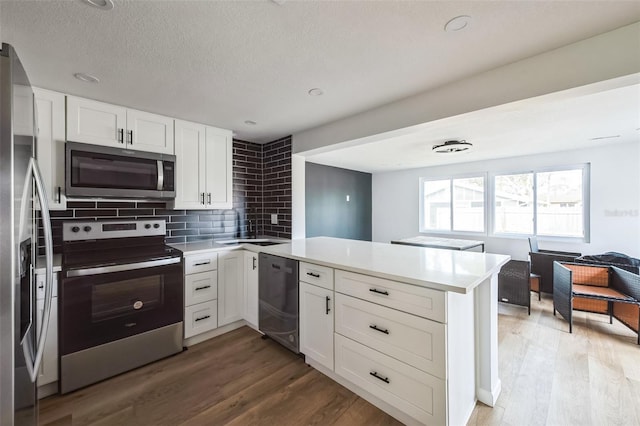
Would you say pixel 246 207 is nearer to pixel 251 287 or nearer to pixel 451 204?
pixel 251 287

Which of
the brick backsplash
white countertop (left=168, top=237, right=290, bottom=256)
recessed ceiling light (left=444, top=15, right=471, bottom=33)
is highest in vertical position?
recessed ceiling light (left=444, top=15, right=471, bottom=33)

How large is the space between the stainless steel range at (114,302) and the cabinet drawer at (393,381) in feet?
4.91

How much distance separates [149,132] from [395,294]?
8.35 ft

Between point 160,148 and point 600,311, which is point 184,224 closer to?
point 160,148

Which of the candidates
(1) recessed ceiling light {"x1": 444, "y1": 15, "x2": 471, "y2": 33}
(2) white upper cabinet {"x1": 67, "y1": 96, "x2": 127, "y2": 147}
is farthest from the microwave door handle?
(1) recessed ceiling light {"x1": 444, "y1": 15, "x2": 471, "y2": 33}

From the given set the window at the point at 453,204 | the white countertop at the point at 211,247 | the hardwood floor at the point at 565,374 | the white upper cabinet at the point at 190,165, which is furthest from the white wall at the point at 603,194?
the white upper cabinet at the point at 190,165

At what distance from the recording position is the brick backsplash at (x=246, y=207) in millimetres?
2828

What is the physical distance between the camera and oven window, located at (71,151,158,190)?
6.84ft

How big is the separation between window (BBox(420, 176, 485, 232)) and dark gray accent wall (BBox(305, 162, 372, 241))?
1.37m

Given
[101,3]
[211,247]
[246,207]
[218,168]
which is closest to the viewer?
[101,3]

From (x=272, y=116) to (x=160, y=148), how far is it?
1113 mm

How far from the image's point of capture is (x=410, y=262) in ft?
6.01

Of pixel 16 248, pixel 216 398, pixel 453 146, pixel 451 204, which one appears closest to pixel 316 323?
pixel 216 398

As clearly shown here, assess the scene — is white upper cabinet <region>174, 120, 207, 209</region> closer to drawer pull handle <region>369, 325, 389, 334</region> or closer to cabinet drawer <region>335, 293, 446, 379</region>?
cabinet drawer <region>335, 293, 446, 379</region>
